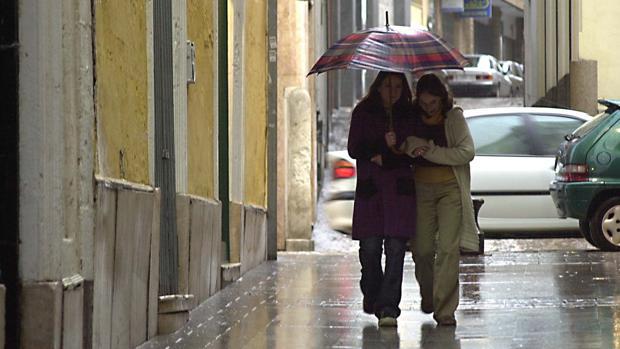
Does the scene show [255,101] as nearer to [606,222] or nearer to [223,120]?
[223,120]

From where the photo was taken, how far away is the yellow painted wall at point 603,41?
2728 centimetres

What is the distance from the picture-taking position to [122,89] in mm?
8852

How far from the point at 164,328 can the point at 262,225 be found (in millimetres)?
6845

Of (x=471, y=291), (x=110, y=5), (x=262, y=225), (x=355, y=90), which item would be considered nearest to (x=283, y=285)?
(x=471, y=291)

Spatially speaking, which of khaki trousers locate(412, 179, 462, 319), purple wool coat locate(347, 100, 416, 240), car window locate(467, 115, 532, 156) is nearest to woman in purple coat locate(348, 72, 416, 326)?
purple wool coat locate(347, 100, 416, 240)

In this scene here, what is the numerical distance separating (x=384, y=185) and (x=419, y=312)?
4.17 feet

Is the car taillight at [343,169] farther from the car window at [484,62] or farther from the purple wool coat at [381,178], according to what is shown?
the car window at [484,62]

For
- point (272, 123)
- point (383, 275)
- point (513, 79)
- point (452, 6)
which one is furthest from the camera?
point (452, 6)

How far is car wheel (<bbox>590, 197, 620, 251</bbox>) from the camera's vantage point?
17094mm

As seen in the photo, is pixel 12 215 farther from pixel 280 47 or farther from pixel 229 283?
pixel 280 47

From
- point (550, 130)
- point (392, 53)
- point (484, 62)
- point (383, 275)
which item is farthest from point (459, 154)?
point (484, 62)

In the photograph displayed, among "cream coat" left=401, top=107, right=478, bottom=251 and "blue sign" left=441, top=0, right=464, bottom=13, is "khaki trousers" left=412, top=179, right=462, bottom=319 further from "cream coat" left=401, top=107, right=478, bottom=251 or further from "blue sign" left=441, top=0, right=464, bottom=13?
"blue sign" left=441, top=0, right=464, bottom=13

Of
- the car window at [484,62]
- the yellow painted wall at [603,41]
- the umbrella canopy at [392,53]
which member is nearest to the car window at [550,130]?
the yellow painted wall at [603,41]

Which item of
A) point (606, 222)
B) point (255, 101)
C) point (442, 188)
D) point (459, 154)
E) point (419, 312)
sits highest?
point (255, 101)
